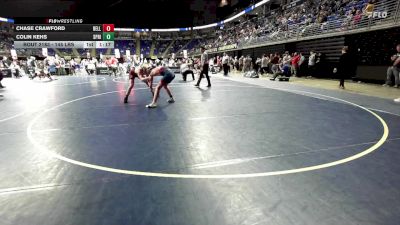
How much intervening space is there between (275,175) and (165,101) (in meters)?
6.49

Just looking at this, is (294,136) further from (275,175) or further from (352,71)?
(352,71)

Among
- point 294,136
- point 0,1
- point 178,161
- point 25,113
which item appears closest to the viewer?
point 178,161

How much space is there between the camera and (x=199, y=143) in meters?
4.66

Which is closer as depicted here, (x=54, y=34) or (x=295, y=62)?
(x=54, y=34)

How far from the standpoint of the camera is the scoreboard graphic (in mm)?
15068

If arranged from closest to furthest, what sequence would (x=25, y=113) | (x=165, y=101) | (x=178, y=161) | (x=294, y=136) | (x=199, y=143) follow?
(x=178, y=161), (x=199, y=143), (x=294, y=136), (x=25, y=113), (x=165, y=101)

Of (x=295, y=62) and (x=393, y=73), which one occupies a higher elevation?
(x=295, y=62)

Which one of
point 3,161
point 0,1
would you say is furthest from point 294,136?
point 0,1

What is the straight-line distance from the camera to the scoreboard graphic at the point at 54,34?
15.1 m

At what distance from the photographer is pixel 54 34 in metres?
15.3

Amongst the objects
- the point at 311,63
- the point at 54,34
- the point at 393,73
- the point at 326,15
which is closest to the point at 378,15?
the point at 393,73
